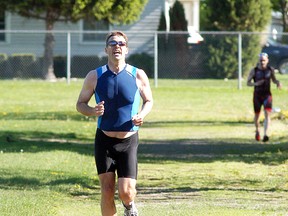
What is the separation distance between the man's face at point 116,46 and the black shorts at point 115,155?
2.52 feet

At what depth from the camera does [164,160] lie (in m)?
18.3

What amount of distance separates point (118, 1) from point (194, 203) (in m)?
27.9

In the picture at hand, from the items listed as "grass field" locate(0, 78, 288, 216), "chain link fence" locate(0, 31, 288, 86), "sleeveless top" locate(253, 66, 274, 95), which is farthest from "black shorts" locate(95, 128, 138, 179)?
"chain link fence" locate(0, 31, 288, 86)

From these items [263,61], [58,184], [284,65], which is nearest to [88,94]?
[58,184]

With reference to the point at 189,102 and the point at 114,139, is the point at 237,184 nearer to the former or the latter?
the point at 114,139

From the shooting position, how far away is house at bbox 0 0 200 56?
4506 cm

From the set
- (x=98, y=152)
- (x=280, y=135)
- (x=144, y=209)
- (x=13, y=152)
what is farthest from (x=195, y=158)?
(x=98, y=152)

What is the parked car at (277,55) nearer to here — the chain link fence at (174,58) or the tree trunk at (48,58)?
the chain link fence at (174,58)

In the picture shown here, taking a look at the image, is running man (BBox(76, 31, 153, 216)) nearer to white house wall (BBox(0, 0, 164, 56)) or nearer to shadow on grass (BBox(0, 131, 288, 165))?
shadow on grass (BBox(0, 131, 288, 165))

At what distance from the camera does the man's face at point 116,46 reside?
30.5ft

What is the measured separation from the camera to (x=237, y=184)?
14.8 meters

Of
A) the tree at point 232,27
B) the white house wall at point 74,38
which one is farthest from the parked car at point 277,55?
the white house wall at point 74,38

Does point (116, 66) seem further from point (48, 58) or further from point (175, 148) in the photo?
point (48, 58)

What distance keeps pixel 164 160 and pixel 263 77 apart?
450 cm
